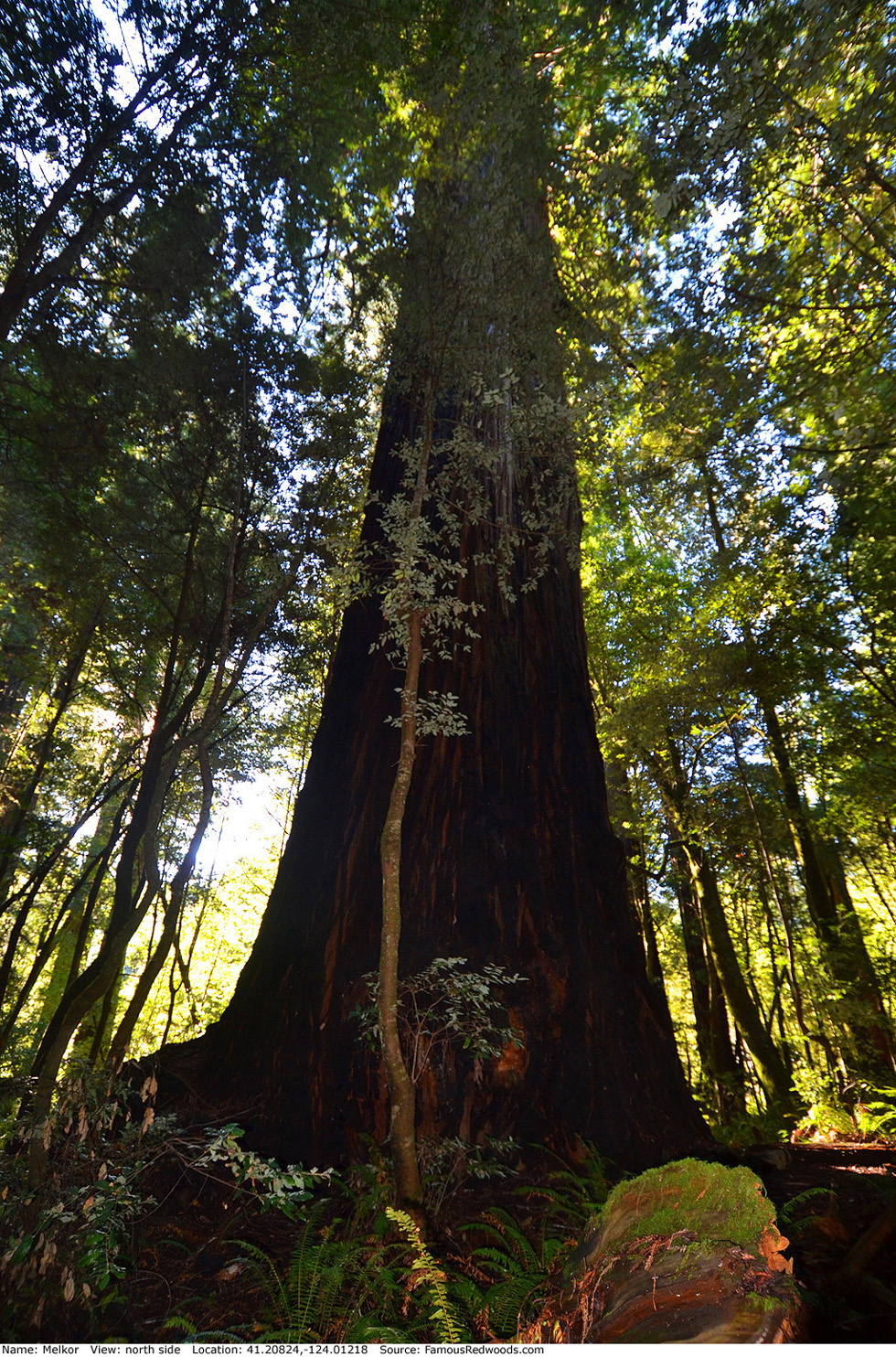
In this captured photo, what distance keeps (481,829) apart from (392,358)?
4691mm

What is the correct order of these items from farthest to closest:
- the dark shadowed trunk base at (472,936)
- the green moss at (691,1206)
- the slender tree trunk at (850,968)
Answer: the slender tree trunk at (850,968), the dark shadowed trunk base at (472,936), the green moss at (691,1206)

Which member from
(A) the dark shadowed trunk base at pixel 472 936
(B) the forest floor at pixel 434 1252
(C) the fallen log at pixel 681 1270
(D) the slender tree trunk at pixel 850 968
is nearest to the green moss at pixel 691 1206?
(C) the fallen log at pixel 681 1270

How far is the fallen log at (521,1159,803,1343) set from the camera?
69.5 inches

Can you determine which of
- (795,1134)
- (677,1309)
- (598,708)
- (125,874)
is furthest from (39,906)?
(677,1309)

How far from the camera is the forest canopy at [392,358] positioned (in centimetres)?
431

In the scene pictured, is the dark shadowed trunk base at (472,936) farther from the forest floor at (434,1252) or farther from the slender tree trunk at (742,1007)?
the slender tree trunk at (742,1007)

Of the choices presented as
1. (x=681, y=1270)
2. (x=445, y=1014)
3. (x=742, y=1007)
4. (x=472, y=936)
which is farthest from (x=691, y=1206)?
(x=742, y=1007)

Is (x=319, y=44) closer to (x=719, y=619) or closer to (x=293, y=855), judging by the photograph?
(x=293, y=855)

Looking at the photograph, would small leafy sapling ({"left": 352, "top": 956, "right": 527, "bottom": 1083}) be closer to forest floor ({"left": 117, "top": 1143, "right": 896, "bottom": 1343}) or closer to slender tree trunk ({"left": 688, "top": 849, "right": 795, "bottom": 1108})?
forest floor ({"left": 117, "top": 1143, "right": 896, "bottom": 1343})

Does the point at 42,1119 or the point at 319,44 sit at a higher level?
the point at 319,44

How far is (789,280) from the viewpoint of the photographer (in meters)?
4.75

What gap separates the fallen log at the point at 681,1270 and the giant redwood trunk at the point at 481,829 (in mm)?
1859

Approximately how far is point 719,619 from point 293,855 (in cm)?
872

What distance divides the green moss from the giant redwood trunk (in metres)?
1.85
